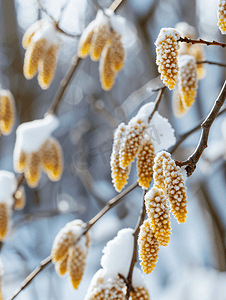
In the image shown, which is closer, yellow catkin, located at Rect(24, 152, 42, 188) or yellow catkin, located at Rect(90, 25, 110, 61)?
yellow catkin, located at Rect(90, 25, 110, 61)

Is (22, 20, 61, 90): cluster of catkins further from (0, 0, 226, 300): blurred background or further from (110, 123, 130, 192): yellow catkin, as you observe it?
(0, 0, 226, 300): blurred background

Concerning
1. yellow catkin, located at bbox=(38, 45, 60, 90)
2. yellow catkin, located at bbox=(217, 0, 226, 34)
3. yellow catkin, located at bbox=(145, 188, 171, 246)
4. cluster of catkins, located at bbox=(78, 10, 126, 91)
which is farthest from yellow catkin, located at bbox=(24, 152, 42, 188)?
yellow catkin, located at bbox=(217, 0, 226, 34)

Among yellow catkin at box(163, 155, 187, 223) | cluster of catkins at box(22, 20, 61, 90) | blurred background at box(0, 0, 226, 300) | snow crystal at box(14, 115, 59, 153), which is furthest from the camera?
blurred background at box(0, 0, 226, 300)

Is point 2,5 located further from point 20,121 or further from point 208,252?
point 208,252

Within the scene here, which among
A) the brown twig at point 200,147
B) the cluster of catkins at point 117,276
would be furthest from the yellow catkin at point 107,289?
the brown twig at point 200,147

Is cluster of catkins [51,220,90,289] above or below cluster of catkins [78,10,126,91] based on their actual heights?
below

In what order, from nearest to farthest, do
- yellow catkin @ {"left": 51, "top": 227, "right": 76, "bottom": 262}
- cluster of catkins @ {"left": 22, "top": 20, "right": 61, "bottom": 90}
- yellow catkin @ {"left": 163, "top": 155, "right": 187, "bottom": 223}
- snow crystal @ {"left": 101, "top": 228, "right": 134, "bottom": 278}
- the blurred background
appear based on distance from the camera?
yellow catkin @ {"left": 163, "top": 155, "right": 187, "bottom": 223}
snow crystal @ {"left": 101, "top": 228, "right": 134, "bottom": 278}
yellow catkin @ {"left": 51, "top": 227, "right": 76, "bottom": 262}
cluster of catkins @ {"left": 22, "top": 20, "right": 61, "bottom": 90}
the blurred background

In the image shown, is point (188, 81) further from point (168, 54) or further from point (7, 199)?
point (7, 199)
